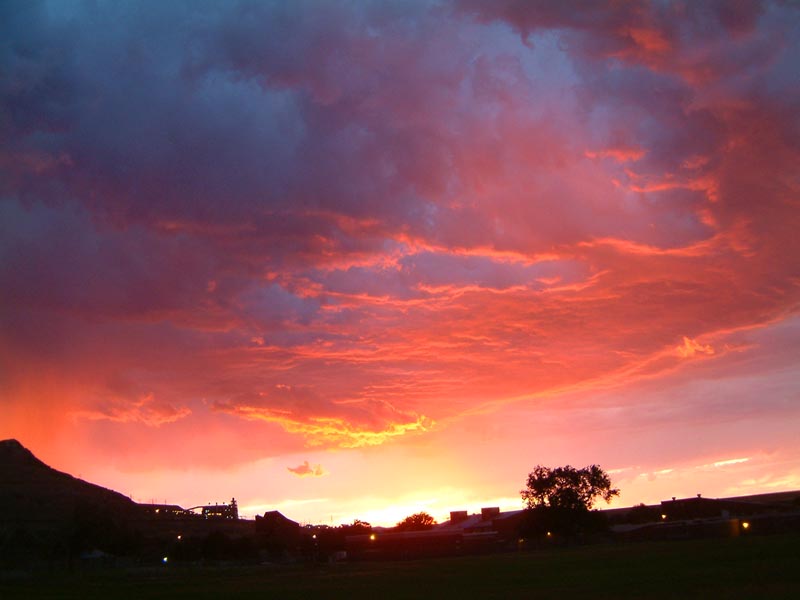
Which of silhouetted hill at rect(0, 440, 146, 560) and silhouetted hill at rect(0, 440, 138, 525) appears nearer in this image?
silhouetted hill at rect(0, 440, 146, 560)

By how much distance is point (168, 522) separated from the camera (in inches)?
7308

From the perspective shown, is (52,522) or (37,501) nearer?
(52,522)

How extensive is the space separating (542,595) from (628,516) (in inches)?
5801

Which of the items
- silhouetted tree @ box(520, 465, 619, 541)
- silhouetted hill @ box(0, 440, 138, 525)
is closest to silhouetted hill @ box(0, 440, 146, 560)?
silhouetted hill @ box(0, 440, 138, 525)

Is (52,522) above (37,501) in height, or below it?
below

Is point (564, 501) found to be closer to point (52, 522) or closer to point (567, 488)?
point (567, 488)

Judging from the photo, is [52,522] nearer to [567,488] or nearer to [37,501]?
[37,501]

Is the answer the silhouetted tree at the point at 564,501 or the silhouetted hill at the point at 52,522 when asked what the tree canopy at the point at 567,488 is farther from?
the silhouetted hill at the point at 52,522

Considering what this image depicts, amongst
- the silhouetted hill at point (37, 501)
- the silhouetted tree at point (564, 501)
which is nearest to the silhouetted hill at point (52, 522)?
the silhouetted hill at point (37, 501)

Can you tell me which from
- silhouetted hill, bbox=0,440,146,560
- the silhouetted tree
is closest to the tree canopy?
the silhouetted tree

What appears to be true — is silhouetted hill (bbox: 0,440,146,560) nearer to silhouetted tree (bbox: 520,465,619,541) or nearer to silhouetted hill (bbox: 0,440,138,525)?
silhouetted hill (bbox: 0,440,138,525)

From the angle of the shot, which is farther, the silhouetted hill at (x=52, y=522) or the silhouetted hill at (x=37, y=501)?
the silhouetted hill at (x=37, y=501)

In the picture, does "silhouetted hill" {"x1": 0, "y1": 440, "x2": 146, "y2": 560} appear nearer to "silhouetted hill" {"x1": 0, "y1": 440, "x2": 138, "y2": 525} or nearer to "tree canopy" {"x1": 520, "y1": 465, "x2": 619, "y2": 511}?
"silhouetted hill" {"x1": 0, "y1": 440, "x2": 138, "y2": 525}

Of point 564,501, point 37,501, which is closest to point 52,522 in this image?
point 37,501
